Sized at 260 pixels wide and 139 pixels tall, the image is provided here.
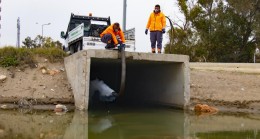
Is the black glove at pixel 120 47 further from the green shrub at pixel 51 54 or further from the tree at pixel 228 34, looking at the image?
the tree at pixel 228 34

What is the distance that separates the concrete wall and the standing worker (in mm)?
748

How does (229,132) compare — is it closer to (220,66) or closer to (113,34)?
(113,34)

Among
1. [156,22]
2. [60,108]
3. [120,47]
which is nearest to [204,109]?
[156,22]

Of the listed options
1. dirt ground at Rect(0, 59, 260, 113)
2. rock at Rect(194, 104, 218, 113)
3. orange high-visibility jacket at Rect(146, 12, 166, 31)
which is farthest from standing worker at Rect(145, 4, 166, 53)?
dirt ground at Rect(0, 59, 260, 113)

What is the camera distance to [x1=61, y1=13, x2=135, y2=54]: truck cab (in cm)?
1892

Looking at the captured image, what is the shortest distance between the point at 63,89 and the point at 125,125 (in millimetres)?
4781

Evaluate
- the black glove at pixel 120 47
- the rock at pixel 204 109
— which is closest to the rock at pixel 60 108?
the black glove at pixel 120 47

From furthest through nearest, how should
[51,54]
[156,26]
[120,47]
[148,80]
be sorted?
[148,80]
[51,54]
[156,26]
[120,47]

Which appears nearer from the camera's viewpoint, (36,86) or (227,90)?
(36,86)

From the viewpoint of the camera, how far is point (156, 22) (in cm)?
1418

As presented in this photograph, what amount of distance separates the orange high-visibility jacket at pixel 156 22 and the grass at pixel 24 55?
180 inches

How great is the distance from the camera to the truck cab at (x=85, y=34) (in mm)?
18922

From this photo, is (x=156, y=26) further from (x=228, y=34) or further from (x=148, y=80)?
(x=228, y=34)

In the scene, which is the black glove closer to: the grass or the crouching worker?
the crouching worker
